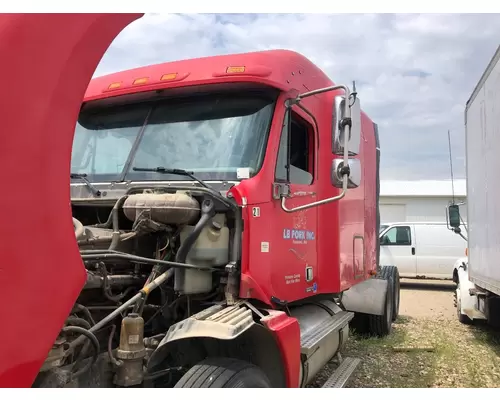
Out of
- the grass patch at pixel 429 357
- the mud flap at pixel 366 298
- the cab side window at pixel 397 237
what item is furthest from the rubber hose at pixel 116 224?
the cab side window at pixel 397 237

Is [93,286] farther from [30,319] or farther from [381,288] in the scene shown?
[381,288]

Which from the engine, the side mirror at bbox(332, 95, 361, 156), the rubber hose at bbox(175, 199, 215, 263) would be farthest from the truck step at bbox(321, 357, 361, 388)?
the side mirror at bbox(332, 95, 361, 156)

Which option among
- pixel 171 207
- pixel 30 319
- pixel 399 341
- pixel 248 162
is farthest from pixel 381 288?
pixel 30 319

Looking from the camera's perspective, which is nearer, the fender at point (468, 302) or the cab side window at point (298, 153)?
the cab side window at point (298, 153)

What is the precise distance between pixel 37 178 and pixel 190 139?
7.12 feet

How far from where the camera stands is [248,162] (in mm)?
3762

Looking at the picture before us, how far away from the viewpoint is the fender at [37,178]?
5.56 feet

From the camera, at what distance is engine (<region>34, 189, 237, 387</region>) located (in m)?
2.83

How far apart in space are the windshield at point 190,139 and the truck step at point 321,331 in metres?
1.44

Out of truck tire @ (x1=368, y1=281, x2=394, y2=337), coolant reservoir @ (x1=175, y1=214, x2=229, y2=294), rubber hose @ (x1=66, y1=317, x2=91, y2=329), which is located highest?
coolant reservoir @ (x1=175, y1=214, x2=229, y2=294)

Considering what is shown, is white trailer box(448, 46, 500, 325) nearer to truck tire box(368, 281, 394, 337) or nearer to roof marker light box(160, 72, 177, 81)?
truck tire box(368, 281, 394, 337)

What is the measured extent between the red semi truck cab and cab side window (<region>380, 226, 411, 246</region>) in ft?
31.8

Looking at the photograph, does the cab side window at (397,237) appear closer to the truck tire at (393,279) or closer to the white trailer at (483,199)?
the white trailer at (483,199)

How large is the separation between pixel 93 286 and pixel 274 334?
48.1 inches
